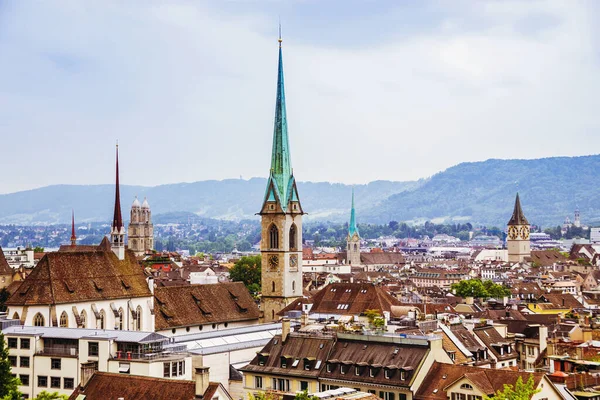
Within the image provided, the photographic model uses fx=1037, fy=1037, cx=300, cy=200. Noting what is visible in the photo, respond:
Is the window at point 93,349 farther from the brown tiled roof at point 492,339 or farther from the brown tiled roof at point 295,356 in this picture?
the brown tiled roof at point 492,339

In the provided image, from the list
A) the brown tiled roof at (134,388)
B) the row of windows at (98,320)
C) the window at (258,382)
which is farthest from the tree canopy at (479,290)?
the brown tiled roof at (134,388)

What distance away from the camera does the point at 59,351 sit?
2350 inches

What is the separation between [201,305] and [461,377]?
40.6 meters

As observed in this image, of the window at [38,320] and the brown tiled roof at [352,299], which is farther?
the brown tiled roof at [352,299]

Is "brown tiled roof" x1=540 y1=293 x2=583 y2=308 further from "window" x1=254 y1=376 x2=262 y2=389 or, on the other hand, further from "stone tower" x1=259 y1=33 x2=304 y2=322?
"window" x1=254 y1=376 x2=262 y2=389

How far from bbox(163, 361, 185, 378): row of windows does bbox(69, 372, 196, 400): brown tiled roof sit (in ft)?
20.3

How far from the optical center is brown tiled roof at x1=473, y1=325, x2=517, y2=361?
6572 cm

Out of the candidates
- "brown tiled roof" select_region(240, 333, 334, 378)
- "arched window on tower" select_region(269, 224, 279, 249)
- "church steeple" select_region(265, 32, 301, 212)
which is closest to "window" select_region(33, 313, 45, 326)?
"brown tiled roof" select_region(240, 333, 334, 378)

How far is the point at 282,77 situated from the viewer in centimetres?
10462

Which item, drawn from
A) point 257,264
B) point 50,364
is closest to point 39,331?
point 50,364

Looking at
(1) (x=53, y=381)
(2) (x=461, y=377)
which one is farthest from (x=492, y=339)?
(1) (x=53, y=381)

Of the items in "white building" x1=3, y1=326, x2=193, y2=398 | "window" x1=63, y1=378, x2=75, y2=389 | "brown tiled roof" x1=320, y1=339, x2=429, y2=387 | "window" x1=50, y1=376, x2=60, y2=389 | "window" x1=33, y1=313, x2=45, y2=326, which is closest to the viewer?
"brown tiled roof" x1=320, y1=339, x2=429, y2=387

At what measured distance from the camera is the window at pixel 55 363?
194 feet

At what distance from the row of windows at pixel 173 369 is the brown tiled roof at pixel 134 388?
619 cm
